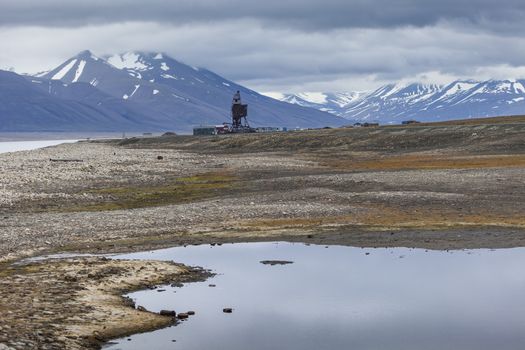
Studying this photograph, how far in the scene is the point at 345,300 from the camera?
98.0 ft

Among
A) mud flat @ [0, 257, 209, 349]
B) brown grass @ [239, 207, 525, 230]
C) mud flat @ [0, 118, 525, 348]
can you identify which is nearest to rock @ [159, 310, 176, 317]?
mud flat @ [0, 257, 209, 349]

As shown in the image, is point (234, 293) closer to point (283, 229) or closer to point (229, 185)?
point (283, 229)

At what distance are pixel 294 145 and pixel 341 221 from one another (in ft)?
351

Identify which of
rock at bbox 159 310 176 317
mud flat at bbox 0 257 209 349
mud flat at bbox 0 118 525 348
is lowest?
rock at bbox 159 310 176 317

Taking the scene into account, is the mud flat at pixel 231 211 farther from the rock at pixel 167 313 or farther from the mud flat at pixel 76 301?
the rock at pixel 167 313

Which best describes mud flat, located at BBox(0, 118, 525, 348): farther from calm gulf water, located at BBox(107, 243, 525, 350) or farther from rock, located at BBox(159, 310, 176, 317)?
calm gulf water, located at BBox(107, 243, 525, 350)

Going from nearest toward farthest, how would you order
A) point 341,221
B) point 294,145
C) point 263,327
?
point 263,327 → point 341,221 → point 294,145

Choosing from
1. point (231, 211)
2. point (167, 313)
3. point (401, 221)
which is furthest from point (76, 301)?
point (231, 211)

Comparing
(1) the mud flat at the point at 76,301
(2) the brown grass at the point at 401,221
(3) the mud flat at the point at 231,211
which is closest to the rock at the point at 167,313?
(1) the mud flat at the point at 76,301

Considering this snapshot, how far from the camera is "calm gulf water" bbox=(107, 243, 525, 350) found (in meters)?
25.0

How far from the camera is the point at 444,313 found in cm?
2789

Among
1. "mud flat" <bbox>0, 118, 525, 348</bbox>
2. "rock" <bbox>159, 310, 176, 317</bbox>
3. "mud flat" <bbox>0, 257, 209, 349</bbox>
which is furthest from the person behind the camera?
"mud flat" <bbox>0, 118, 525, 348</bbox>

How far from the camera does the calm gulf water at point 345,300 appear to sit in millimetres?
25016

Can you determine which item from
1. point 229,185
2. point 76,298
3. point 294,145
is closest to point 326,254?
point 76,298
